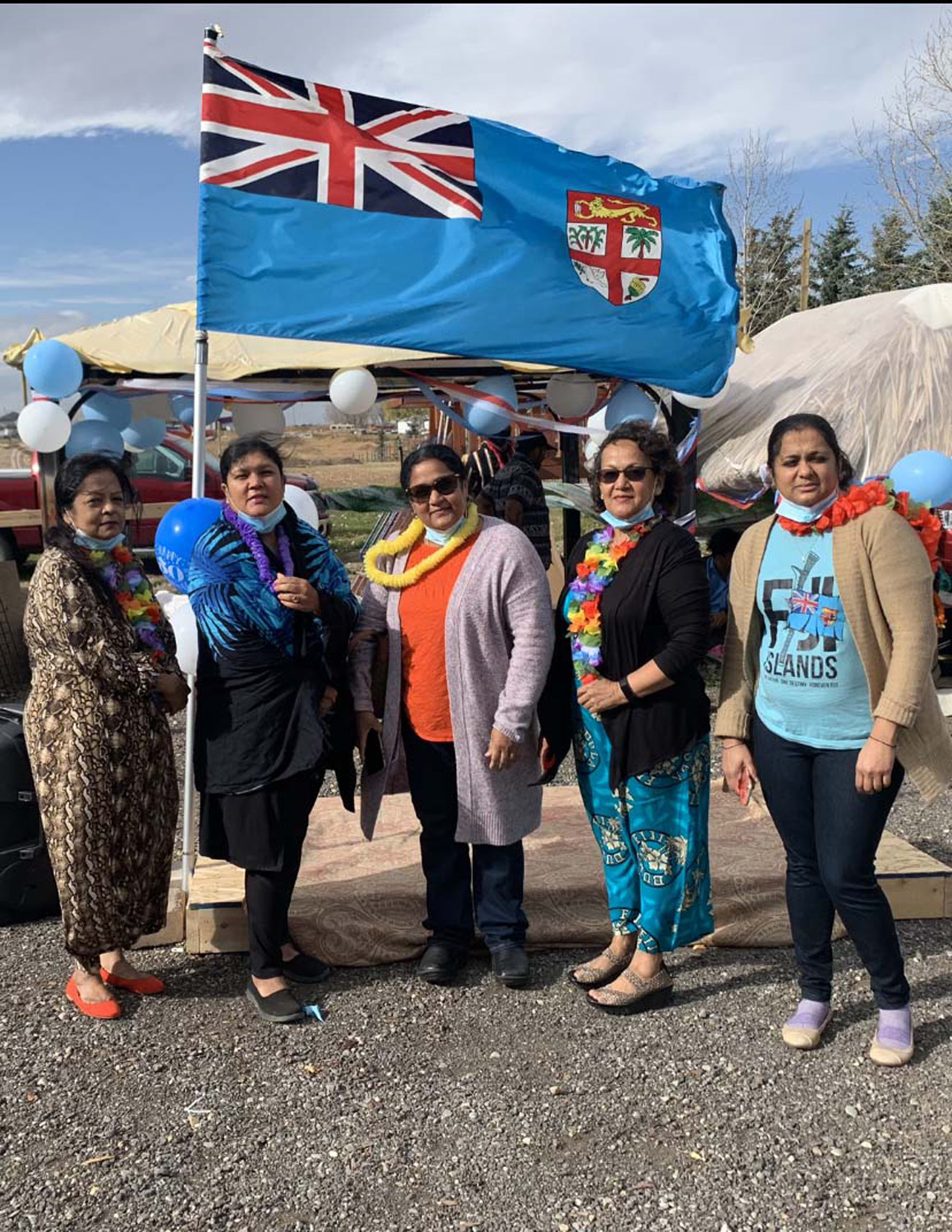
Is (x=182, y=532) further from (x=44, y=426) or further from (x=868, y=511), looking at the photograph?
(x=44, y=426)

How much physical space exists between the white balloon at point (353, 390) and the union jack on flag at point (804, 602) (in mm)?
4927

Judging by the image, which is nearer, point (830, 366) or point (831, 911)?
point (831, 911)

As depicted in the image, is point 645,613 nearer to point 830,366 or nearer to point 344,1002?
point 344,1002

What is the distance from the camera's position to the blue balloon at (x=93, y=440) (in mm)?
7512

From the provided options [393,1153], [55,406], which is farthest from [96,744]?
[55,406]

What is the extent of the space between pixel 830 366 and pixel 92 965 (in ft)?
30.3

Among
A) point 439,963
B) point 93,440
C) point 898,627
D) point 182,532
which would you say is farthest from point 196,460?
point 93,440

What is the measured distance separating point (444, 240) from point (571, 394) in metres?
3.65

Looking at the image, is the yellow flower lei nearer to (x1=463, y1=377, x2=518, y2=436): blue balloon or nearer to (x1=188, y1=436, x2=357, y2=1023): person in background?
(x1=188, y1=436, x2=357, y2=1023): person in background

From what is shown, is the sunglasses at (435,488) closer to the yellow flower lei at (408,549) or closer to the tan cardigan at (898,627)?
the yellow flower lei at (408,549)

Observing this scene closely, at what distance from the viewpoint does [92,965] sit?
138 inches

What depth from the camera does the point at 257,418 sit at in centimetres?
889

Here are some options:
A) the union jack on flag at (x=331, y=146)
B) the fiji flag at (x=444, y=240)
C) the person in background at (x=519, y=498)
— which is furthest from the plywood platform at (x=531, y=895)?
the person in background at (x=519, y=498)

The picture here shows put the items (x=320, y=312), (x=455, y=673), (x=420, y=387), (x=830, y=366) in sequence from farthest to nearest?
(x=830, y=366) → (x=420, y=387) → (x=320, y=312) → (x=455, y=673)
